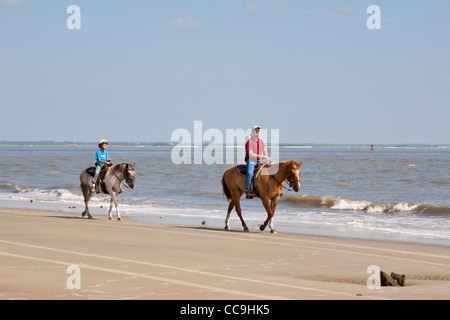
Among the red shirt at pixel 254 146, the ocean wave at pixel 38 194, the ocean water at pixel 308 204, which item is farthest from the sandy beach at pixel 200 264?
the ocean wave at pixel 38 194

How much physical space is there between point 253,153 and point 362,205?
1092cm

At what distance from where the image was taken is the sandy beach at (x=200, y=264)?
8.79 m

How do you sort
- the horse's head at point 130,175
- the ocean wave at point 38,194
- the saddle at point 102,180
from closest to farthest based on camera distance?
1. the horse's head at point 130,175
2. the saddle at point 102,180
3. the ocean wave at point 38,194

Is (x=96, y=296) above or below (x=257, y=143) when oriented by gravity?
below

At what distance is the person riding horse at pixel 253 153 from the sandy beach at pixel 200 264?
1.38 metres

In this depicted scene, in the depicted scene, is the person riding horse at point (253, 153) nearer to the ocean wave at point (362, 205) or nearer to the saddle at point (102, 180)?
the saddle at point (102, 180)

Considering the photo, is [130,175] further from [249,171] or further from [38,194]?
[38,194]

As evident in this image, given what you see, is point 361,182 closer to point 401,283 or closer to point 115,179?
point 115,179

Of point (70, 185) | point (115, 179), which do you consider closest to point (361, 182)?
point (70, 185)

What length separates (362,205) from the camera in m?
27.0

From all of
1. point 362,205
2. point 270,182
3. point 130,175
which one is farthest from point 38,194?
point 270,182
